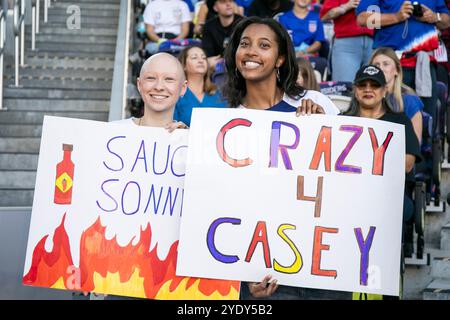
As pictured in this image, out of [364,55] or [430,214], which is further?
[364,55]

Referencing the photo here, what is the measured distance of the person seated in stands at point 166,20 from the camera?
1262cm

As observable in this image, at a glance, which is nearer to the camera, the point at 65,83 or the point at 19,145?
the point at 19,145

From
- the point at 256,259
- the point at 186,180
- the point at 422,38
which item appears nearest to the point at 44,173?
the point at 186,180

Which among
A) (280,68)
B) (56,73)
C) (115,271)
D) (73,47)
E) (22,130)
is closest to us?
(115,271)

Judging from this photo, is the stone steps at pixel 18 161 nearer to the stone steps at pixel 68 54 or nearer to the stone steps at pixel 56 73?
the stone steps at pixel 56 73

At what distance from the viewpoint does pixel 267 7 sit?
12484 millimetres

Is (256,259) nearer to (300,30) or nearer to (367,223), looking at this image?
(367,223)

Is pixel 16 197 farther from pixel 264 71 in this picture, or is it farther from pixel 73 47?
pixel 264 71

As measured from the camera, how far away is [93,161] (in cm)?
600

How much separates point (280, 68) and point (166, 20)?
6.69 meters

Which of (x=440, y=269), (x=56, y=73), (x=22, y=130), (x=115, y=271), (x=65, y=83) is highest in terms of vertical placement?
(x=56, y=73)

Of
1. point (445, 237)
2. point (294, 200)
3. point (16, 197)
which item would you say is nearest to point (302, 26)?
point (16, 197)

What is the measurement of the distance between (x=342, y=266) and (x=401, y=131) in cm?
72

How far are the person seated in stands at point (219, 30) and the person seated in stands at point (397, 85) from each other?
2.64 metres
